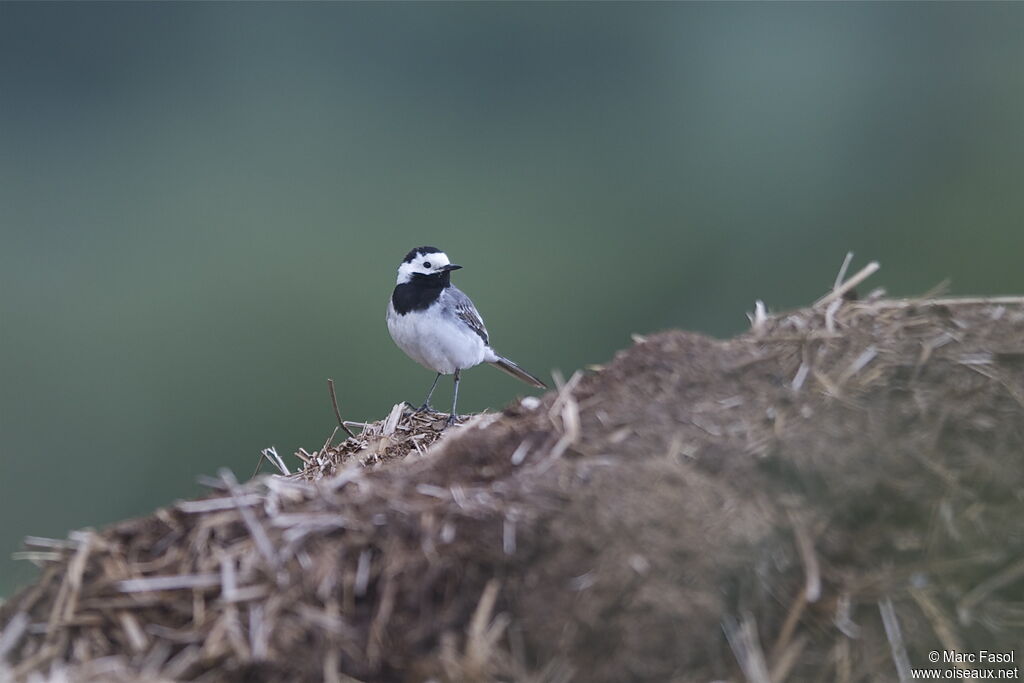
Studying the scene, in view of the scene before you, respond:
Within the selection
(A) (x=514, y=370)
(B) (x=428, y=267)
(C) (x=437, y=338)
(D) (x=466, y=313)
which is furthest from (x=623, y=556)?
(A) (x=514, y=370)

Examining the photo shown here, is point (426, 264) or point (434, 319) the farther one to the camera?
point (426, 264)

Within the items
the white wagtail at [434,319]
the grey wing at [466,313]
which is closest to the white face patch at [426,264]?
the white wagtail at [434,319]

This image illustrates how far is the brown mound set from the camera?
3.37 m

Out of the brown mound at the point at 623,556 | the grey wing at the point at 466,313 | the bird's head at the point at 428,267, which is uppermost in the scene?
the bird's head at the point at 428,267

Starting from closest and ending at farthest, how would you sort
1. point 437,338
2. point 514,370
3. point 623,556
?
point 623,556 → point 437,338 → point 514,370

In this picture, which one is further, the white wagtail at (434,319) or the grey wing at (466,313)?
the grey wing at (466,313)

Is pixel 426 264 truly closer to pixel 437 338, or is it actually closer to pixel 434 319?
pixel 434 319

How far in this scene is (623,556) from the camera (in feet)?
11.2

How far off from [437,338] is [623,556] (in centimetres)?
689

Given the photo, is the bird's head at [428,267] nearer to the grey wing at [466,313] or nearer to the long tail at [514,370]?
the grey wing at [466,313]

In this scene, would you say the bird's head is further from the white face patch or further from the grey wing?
the grey wing

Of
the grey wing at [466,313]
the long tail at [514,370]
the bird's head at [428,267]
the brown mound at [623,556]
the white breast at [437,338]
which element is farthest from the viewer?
the long tail at [514,370]

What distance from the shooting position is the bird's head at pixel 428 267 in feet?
34.6

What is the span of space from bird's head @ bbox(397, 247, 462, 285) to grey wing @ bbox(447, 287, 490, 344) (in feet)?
0.57
